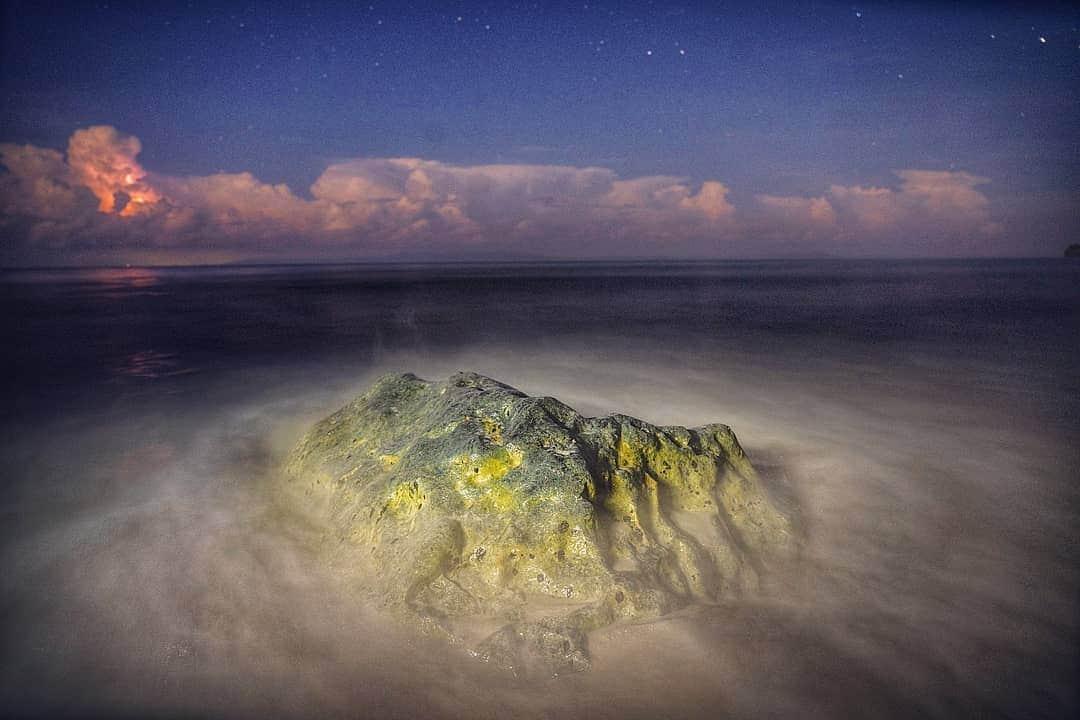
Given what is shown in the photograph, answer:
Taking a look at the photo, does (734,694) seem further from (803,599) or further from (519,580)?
(519,580)

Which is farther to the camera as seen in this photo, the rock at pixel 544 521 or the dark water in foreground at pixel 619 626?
the rock at pixel 544 521

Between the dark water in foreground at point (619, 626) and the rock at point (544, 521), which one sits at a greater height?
the rock at point (544, 521)

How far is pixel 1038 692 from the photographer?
2730mm

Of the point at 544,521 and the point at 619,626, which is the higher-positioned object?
the point at 544,521

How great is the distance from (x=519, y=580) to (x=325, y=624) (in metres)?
1.09

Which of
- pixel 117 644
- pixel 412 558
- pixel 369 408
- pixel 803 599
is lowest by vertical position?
pixel 117 644

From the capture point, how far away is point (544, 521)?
131 inches

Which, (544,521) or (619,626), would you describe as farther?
(544,521)

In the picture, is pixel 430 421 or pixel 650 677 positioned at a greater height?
pixel 430 421

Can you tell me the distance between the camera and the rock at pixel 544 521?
10.2ft

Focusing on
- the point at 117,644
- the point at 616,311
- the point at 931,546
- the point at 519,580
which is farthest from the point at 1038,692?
the point at 616,311

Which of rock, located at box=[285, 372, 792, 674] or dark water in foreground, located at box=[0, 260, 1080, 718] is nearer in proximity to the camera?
dark water in foreground, located at box=[0, 260, 1080, 718]

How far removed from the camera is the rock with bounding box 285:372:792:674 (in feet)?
10.2

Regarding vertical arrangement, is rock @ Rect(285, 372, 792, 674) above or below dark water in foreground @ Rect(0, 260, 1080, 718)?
above
